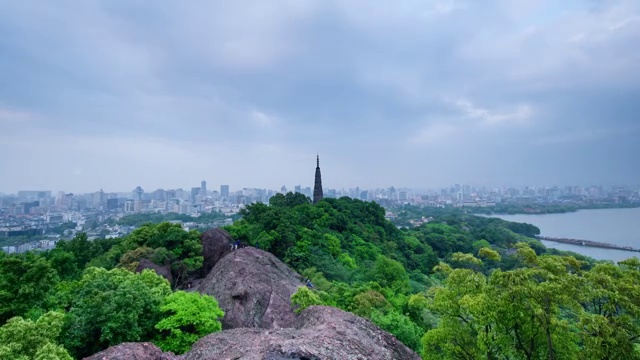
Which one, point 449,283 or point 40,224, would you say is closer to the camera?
point 449,283

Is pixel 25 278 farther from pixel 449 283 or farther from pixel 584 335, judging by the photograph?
pixel 584 335

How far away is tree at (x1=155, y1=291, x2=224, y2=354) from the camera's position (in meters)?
10.2

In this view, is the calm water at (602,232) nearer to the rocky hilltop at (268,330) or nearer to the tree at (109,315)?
the rocky hilltop at (268,330)

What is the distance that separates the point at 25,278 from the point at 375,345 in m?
12.6

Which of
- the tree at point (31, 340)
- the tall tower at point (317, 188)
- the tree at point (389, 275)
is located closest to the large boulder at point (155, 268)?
the tree at point (31, 340)

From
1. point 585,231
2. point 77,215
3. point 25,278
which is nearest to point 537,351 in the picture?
point 25,278

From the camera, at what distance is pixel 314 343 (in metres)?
7.77

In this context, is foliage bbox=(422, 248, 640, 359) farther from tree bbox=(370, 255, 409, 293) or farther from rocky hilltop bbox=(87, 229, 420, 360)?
tree bbox=(370, 255, 409, 293)

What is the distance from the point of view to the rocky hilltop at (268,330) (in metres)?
7.50

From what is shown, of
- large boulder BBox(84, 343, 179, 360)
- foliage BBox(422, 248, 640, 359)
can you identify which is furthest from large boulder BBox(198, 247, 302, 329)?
foliage BBox(422, 248, 640, 359)

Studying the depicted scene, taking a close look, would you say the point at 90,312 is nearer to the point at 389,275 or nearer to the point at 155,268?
the point at 155,268

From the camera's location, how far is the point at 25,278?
1183cm

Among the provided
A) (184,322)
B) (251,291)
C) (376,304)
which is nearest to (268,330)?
(184,322)

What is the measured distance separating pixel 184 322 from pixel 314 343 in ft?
16.2
